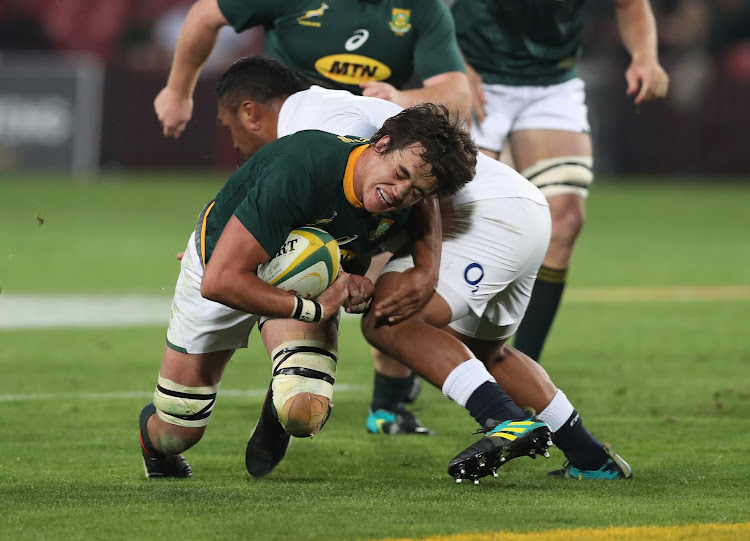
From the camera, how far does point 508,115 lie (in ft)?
22.0

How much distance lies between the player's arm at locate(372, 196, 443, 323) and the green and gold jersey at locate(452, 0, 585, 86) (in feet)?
6.99

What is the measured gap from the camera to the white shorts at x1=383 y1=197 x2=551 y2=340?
4820mm

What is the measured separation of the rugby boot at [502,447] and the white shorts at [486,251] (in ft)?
1.87

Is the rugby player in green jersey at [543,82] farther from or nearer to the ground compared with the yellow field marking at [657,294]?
farther from the ground

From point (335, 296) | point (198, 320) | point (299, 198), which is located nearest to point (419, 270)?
point (335, 296)

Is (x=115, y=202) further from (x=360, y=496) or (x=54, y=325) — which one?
(x=360, y=496)

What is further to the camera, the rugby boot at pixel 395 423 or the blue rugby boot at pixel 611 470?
the rugby boot at pixel 395 423

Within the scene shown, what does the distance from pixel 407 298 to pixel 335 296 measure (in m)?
0.27

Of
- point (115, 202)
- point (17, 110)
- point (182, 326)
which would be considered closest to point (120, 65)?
point (17, 110)

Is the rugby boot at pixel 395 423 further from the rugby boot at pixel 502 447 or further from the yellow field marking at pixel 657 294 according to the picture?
the yellow field marking at pixel 657 294

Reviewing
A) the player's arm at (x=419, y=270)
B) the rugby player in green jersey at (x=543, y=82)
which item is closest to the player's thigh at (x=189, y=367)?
the player's arm at (x=419, y=270)

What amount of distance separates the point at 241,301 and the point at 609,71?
17219mm

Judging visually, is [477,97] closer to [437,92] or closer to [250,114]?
[437,92]

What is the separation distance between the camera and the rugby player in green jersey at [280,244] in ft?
14.4
